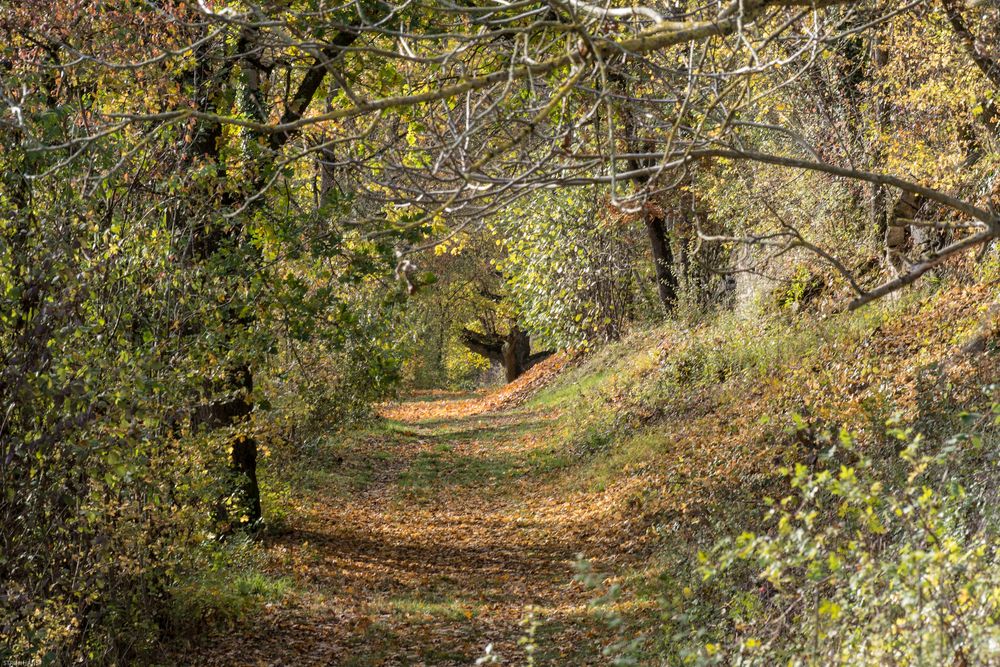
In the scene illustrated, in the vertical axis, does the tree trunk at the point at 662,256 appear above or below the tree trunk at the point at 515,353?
above

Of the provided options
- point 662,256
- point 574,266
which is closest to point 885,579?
point 662,256

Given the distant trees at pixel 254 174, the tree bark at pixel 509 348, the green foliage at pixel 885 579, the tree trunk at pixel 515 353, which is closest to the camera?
the green foliage at pixel 885 579

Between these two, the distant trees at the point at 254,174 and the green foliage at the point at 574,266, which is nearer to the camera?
the distant trees at the point at 254,174

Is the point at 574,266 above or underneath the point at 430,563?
above

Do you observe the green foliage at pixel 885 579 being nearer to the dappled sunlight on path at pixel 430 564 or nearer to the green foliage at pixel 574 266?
the dappled sunlight on path at pixel 430 564

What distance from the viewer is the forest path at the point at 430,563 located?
7.92 m

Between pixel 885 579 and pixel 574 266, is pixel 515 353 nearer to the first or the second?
pixel 574 266

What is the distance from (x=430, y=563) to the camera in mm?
10922

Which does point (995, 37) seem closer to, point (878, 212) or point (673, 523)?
point (878, 212)

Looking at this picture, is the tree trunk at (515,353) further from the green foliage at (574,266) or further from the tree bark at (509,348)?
the green foliage at (574,266)

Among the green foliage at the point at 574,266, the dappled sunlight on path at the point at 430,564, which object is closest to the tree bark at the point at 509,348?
the green foliage at the point at 574,266

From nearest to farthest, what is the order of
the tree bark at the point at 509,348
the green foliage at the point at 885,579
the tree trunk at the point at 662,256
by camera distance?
1. the green foliage at the point at 885,579
2. the tree trunk at the point at 662,256
3. the tree bark at the point at 509,348

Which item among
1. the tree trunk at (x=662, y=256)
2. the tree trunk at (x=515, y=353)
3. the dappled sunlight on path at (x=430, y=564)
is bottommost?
the dappled sunlight on path at (x=430, y=564)

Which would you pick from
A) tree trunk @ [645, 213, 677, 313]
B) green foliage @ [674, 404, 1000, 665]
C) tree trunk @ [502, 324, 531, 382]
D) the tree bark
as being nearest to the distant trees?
green foliage @ [674, 404, 1000, 665]
